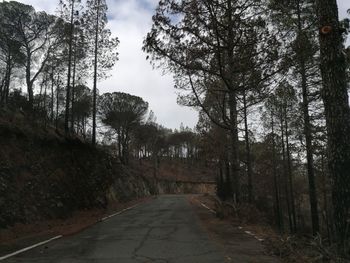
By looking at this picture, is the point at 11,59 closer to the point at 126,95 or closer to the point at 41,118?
the point at 41,118

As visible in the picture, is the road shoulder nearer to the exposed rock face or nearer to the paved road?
the paved road

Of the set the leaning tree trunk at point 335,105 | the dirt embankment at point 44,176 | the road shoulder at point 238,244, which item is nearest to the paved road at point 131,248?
the road shoulder at point 238,244

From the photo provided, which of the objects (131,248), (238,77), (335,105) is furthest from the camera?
(238,77)

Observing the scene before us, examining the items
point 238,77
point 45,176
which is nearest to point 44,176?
point 45,176

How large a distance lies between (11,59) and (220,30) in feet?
75.4

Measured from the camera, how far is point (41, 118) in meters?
29.6

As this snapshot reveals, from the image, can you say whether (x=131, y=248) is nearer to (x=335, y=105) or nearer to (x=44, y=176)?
(x=335, y=105)

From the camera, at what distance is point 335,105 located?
7953mm

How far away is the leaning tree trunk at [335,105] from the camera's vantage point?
25.4 feet

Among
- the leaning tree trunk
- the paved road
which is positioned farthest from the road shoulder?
the leaning tree trunk

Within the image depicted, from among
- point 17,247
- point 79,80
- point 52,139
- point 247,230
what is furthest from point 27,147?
point 79,80

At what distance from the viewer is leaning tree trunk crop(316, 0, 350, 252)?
775cm

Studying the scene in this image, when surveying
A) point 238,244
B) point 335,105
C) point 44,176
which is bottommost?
point 238,244

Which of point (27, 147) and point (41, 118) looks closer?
point (27, 147)
